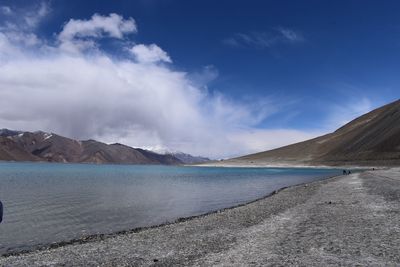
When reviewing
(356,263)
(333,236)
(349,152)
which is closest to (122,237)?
(333,236)

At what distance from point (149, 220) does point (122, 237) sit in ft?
26.7

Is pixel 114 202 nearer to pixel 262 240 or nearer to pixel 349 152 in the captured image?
pixel 262 240

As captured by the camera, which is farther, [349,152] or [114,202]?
[349,152]

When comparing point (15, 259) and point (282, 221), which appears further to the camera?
point (282, 221)

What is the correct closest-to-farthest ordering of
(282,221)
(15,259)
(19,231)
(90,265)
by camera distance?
(90,265), (15,259), (282,221), (19,231)

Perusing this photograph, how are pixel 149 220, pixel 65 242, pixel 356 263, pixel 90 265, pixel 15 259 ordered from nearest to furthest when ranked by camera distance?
1. pixel 356 263
2. pixel 90 265
3. pixel 15 259
4. pixel 65 242
5. pixel 149 220

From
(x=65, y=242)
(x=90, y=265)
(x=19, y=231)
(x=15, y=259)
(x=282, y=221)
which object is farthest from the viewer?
(x=19, y=231)

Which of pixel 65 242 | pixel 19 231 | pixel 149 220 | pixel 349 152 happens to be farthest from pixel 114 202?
pixel 349 152

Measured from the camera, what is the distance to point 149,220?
26781 mm

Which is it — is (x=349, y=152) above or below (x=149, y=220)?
above

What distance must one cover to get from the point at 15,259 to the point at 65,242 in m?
3.91

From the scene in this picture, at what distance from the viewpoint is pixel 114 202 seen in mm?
37438

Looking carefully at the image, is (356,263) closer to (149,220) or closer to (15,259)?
(15,259)

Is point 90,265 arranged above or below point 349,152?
below
